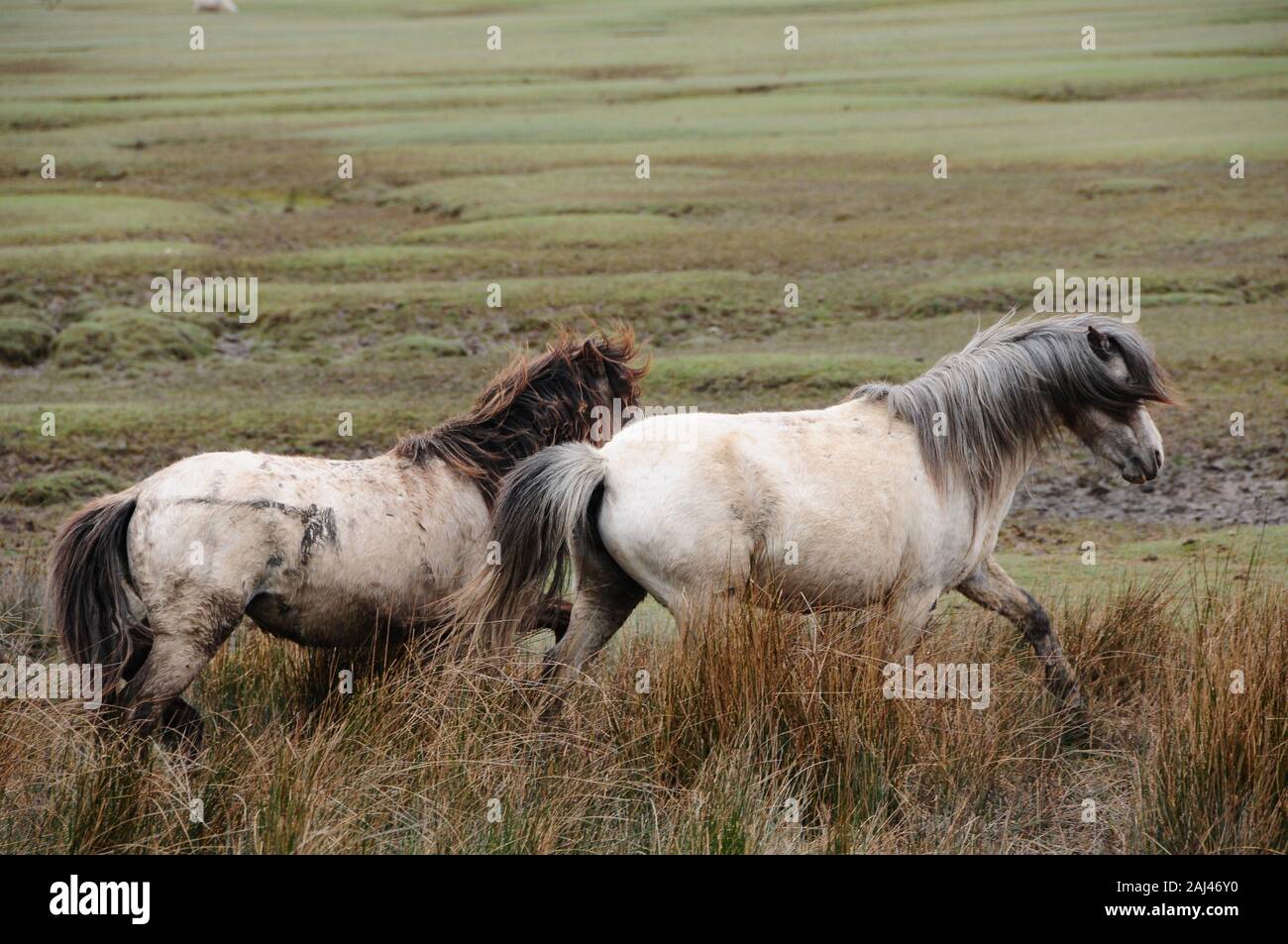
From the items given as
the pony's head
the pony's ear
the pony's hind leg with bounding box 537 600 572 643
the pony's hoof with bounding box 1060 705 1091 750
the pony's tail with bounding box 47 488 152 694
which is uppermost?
the pony's ear

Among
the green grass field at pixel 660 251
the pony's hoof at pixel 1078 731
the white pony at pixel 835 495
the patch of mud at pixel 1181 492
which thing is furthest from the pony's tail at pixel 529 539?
the patch of mud at pixel 1181 492

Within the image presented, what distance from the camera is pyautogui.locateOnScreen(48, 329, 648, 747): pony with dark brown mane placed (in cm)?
573

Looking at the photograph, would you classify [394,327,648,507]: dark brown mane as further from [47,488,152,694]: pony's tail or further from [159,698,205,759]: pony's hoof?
[159,698,205,759]: pony's hoof

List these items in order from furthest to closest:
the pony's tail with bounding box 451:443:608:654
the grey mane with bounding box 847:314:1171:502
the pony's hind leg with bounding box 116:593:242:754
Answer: the grey mane with bounding box 847:314:1171:502
the pony's tail with bounding box 451:443:608:654
the pony's hind leg with bounding box 116:593:242:754

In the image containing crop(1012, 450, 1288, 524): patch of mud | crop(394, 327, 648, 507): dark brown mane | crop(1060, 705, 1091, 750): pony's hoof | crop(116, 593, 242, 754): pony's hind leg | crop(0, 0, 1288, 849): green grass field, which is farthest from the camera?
crop(0, 0, 1288, 849): green grass field

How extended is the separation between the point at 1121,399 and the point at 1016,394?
1.63 ft

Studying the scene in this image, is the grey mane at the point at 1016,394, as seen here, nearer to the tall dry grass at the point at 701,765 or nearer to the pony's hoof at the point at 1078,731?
the tall dry grass at the point at 701,765

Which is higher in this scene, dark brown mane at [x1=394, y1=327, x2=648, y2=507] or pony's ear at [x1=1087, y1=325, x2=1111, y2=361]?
pony's ear at [x1=1087, y1=325, x2=1111, y2=361]

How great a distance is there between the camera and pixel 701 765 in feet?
18.1

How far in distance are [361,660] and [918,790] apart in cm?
258

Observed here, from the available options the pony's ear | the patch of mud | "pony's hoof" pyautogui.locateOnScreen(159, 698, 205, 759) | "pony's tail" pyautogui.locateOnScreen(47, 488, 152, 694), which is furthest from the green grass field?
"pony's hoof" pyautogui.locateOnScreen(159, 698, 205, 759)

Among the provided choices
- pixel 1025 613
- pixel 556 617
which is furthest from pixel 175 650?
pixel 1025 613

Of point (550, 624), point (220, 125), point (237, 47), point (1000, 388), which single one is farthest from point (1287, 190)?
point (237, 47)

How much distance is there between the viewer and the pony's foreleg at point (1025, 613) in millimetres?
6535
